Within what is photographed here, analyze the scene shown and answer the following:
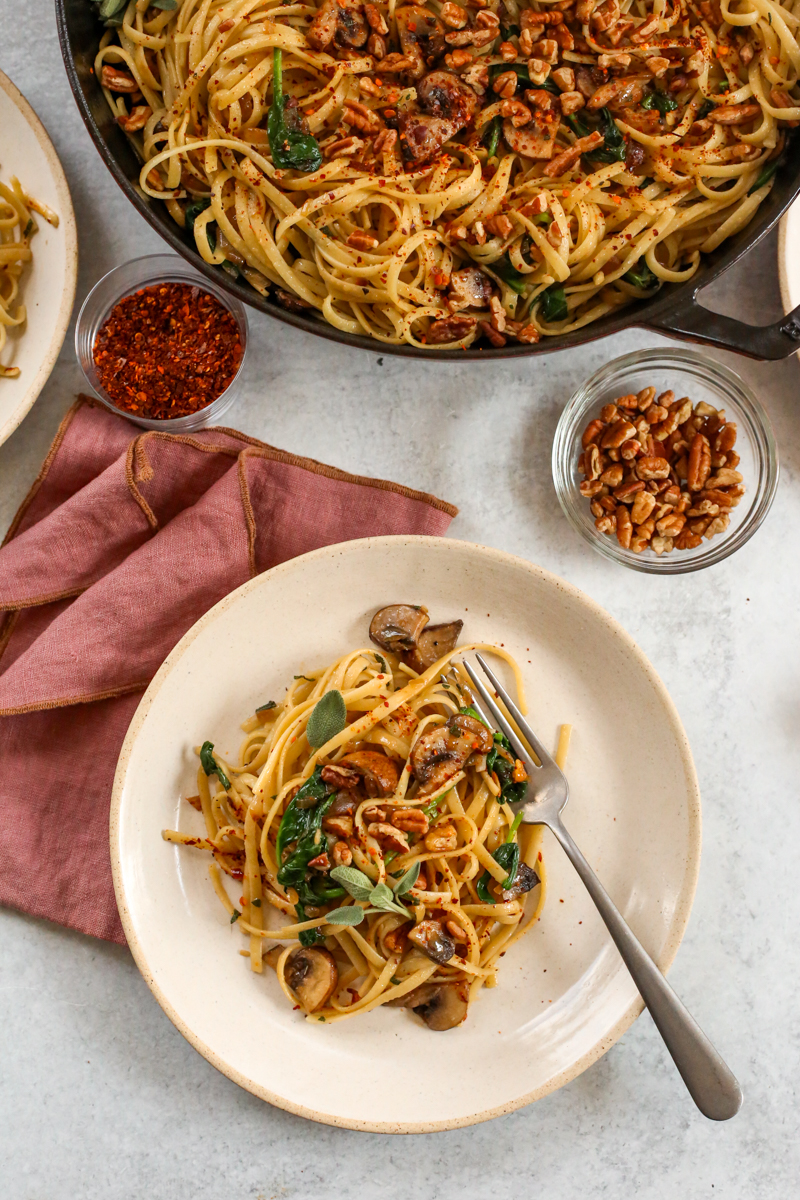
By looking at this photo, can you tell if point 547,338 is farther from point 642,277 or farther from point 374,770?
point 374,770

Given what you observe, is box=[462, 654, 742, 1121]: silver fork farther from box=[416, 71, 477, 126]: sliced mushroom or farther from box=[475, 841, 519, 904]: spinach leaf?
box=[416, 71, 477, 126]: sliced mushroom

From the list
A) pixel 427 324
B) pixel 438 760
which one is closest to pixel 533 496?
pixel 427 324

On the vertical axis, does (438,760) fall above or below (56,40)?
below

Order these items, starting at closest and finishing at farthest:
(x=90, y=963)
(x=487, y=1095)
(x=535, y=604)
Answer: (x=487, y=1095) → (x=535, y=604) → (x=90, y=963)

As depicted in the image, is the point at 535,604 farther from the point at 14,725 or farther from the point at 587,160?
the point at 14,725

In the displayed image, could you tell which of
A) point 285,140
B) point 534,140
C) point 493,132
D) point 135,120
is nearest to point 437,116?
point 493,132

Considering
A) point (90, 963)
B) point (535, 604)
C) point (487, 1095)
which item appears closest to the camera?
point (487, 1095)

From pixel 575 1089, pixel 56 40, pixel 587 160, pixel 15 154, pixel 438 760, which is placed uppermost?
pixel 587 160

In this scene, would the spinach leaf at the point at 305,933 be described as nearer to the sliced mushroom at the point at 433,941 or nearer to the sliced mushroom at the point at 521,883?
the sliced mushroom at the point at 433,941
